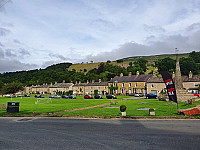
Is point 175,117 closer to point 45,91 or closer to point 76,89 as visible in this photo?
point 76,89

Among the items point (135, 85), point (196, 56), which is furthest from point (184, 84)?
point (196, 56)

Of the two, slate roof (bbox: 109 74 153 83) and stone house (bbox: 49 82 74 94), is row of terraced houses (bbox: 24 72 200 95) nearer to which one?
slate roof (bbox: 109 74 153 83)

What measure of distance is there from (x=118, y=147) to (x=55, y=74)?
14527cm

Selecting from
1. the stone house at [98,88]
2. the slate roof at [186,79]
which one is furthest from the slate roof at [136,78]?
the stone house at [98,88]

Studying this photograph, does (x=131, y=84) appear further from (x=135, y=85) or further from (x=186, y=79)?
(x=186, y=79)

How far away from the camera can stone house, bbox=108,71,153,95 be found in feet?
245

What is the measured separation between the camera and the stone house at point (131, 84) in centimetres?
7476

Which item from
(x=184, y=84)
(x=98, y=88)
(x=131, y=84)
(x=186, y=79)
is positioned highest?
(x=186, y=79)

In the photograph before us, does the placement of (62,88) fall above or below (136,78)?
below

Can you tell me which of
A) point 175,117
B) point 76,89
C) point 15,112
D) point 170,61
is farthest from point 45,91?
point 175,117

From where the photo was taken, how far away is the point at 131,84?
256 ft

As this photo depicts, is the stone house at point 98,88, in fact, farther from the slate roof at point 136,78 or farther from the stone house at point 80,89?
the slate roof at point 136,78

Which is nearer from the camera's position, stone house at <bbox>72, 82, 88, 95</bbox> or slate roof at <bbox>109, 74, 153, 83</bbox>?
slate roof at <bbox>109, 74, 153, 83</bbox>

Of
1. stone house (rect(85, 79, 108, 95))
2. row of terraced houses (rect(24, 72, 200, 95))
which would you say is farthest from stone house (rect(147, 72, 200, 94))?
stone house (rect(85, 79, 108, 95))
